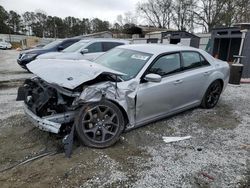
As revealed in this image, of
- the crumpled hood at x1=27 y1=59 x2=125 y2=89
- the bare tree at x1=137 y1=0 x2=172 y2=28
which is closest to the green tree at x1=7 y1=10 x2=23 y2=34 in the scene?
the bare tree at x1=137 y1=0 x2=172 y2=28

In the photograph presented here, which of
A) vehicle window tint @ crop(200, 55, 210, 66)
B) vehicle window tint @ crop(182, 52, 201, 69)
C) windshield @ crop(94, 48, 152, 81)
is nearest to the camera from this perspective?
windshield @ crop(94, 48, 152, 81)

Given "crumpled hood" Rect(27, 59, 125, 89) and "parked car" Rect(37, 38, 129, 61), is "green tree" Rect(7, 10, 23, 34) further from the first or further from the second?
"crumpled hood" Rect(27, 59, 125, 89)

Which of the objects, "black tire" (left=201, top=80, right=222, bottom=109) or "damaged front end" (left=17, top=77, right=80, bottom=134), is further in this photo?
→ "black tire" (left=201, top=80, right=222, bottom=109)

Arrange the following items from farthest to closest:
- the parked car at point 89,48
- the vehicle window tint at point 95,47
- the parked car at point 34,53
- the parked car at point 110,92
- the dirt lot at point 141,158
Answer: the parked car at point 34,53, the vehicle window tint at point 95,47, the parked car at point 89,48, the parked car at point 110,92, the dirt lot at point 141,158

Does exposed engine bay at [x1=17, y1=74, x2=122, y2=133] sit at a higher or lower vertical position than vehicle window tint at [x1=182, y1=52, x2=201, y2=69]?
lower

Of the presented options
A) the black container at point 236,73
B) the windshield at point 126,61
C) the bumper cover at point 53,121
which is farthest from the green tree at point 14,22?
the bumper cover at point 53,121

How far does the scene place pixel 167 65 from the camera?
4.16 m

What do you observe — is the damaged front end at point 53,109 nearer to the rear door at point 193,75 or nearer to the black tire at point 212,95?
the rear door at point 193,75

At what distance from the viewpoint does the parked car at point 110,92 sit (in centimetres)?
318

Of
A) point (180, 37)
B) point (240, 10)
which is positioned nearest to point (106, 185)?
point (180, 37)

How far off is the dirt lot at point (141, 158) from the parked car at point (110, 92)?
30 centimetres

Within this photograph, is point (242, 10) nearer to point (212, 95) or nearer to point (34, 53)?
point (34, 53)

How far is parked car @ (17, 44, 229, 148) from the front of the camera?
3.18 metres

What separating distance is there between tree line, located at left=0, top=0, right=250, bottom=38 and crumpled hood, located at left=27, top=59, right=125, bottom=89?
78.8ft
